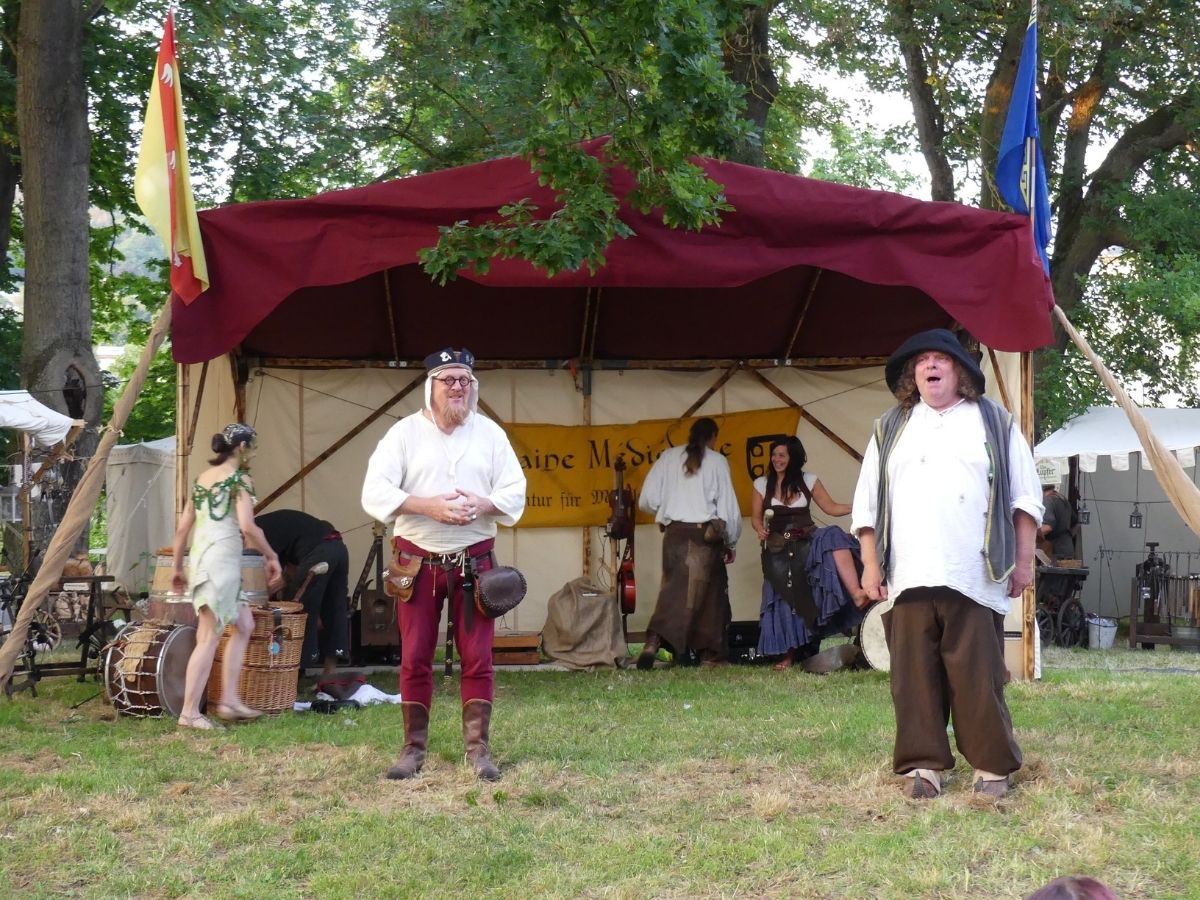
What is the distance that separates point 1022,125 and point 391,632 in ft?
17.4

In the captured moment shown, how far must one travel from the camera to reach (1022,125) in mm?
7930

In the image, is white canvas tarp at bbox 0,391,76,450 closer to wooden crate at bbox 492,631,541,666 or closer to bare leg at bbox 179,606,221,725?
wooden crate at bbox 492,631,541,666

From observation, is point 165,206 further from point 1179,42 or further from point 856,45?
point 1179,42

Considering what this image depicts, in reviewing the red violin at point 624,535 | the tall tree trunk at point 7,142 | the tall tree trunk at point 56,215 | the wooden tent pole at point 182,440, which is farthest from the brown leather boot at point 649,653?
the tall tree trunk at point 7,142

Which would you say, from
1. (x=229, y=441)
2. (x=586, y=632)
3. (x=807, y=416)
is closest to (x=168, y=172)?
(x=229, y=441)

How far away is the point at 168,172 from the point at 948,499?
4.25 m

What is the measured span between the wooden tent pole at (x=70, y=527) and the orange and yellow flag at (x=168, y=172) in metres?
0.53

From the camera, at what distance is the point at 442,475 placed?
5523 millimetres

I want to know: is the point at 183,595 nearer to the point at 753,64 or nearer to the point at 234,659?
the point at 234,659

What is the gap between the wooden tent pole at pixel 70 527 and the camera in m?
6.66

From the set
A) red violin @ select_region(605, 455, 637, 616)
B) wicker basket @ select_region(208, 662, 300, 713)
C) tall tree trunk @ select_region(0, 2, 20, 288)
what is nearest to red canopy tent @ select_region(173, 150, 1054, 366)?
wicker basket @ select_region(208, 662, 300, 713)

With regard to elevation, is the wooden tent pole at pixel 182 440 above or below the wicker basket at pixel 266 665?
above

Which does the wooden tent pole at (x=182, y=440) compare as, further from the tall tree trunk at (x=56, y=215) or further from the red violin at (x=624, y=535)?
the tall tree trunk at (x=56, y=215)

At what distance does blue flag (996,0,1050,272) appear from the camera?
312 inches
